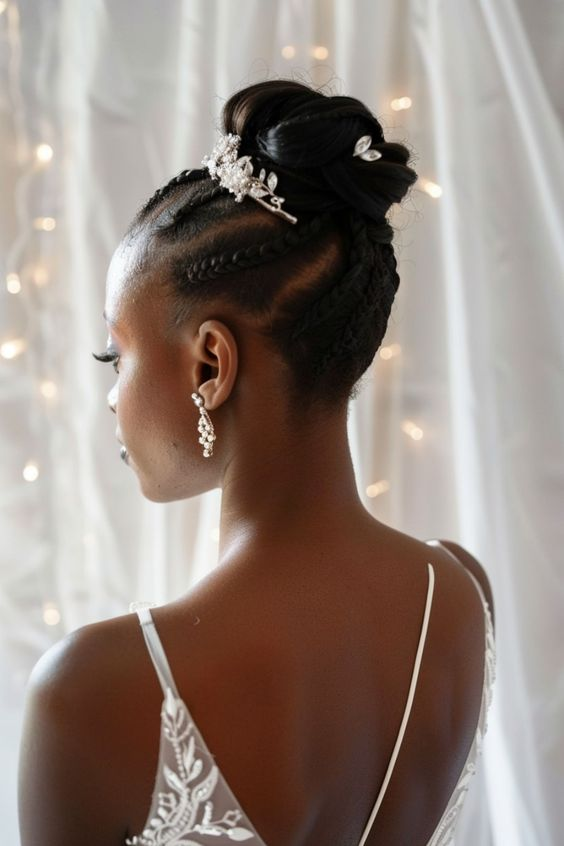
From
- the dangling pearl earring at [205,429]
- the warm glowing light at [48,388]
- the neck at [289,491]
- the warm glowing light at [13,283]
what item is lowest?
the neck at [289,491]

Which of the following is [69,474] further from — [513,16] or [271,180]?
[513,16]

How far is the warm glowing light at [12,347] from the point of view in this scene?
5.65 ft

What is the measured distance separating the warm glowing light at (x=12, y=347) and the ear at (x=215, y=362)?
0.85 m

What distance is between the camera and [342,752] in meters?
0.93

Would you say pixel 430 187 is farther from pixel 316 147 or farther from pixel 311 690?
pixel 311 690

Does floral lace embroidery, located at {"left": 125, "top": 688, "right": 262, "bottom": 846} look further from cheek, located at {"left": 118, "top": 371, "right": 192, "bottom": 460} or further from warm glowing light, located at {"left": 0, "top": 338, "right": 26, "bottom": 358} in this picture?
warm glowing light, located at {"left": 0, "top": 338, "right": 26, "bottom": 358}

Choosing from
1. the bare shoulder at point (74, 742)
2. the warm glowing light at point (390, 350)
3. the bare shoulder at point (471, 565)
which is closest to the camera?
the bare shoulder at point (74, 742)

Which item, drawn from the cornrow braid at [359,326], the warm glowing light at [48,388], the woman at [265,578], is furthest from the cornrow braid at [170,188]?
the warm glowing light at [48,388]

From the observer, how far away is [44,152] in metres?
1.72

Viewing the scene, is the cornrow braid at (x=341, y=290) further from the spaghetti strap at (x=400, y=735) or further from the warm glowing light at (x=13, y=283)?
the warm glowing light at (x=13, y=283)

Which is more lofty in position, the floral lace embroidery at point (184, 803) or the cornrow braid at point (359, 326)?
the cornrow braid at point (359, 326)

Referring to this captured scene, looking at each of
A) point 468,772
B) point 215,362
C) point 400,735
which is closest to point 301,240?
point 215,362

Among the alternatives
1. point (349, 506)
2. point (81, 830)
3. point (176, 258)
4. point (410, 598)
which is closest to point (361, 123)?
point (176, 258)

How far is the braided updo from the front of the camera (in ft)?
3.14
